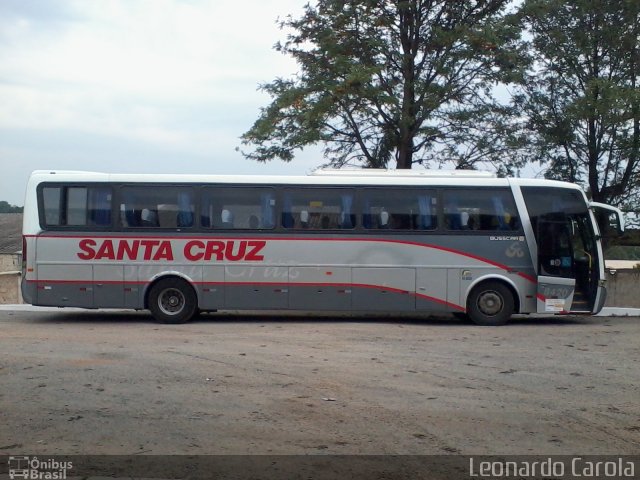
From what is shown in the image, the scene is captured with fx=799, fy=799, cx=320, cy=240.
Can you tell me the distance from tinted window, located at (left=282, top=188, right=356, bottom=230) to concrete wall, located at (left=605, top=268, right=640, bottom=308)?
1116cm

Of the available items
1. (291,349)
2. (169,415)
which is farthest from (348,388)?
(291,349)

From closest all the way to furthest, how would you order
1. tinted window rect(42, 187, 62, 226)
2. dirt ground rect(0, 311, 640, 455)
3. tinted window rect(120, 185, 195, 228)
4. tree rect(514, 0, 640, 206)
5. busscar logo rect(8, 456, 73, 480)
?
busscar logo rect(8, 456, 73, 480)
dirt ground rect(0, 311, 640, 455)
tinted window rect(42, 187, 62, 226)
tinted window rect(120, 185, 195, 228)
tree rect(514, 0, 640, 206)

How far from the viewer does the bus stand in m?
16.4

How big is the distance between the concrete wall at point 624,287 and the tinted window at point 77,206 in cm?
1528

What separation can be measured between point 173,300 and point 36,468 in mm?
10410

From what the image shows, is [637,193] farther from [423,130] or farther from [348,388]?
[348,388]

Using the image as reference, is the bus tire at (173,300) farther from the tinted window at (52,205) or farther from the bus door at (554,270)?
the bus door at (554,270)

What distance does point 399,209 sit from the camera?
16.6m

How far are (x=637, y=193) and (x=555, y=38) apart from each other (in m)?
5.10

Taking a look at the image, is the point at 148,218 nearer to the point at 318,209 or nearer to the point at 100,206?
the point at 100,206

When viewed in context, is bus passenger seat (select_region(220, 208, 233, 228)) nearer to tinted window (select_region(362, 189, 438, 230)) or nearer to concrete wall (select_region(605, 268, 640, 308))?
tinted window (select_region(362, 189, 438, 230))

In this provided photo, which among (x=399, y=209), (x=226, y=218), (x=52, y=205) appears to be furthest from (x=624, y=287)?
(x=52, y=205)

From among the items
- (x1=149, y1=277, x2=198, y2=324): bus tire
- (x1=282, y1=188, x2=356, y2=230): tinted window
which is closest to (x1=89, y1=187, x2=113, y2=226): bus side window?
(x1=149, y1=277, x2=198, y2=324): bus tire

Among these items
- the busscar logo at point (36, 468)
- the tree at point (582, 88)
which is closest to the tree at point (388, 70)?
the tree at point (582, 88)
